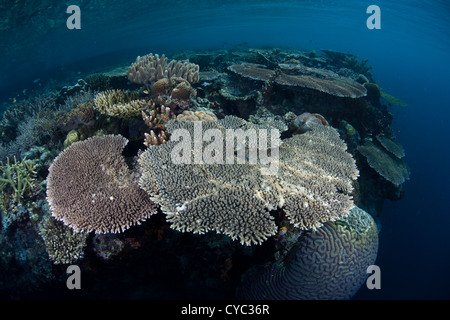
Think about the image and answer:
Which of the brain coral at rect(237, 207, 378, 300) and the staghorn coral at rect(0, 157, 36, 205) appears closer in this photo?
the brain coral at rect(237, 207, 378, 300)

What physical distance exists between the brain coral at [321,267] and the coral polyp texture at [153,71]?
4.88 metres

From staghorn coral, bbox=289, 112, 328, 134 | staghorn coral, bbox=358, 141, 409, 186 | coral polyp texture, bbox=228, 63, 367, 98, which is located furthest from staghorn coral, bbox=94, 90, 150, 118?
staghorn coral, bbox=358, 141, 409, 186

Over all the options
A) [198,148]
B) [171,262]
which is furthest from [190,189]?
[171,262]

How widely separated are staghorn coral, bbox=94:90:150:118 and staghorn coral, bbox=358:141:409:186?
23.0ft

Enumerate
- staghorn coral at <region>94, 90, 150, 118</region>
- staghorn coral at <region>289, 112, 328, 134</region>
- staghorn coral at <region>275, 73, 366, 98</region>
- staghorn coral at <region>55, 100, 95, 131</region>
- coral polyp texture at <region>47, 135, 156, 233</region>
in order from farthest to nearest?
staghorn coral at <region>275, 73, 366, 98</region> < staghorn coral at <region>289, 112, 328, 134</region> < staghorn coral at <region>55, 100, 95, 131</region> < staghorn coral at <region>94, 90, 150, 118</region> < coral polyp texture at <region>47, 135, 156, 233</region>

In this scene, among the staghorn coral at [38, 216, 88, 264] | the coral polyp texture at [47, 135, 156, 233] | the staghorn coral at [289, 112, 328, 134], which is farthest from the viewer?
the staghorn coral at [289, 112, 328, 134]

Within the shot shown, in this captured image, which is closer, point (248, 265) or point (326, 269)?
point (326, 269)

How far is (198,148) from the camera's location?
3.42 meters

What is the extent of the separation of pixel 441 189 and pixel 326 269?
22495mm

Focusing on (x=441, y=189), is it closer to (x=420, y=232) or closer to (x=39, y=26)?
(x=420, y=232)

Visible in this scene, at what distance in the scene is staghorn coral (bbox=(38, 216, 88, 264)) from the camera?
10.9 ft

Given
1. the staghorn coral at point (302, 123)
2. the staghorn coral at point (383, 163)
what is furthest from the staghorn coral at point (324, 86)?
the staghorn coral at point (383, 163)

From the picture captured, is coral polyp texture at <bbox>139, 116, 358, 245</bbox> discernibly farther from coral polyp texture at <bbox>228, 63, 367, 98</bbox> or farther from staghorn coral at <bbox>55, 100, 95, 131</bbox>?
coral polyp texture at <bbox>228, 63, 367, 98</bbox>

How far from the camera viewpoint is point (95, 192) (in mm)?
3057
